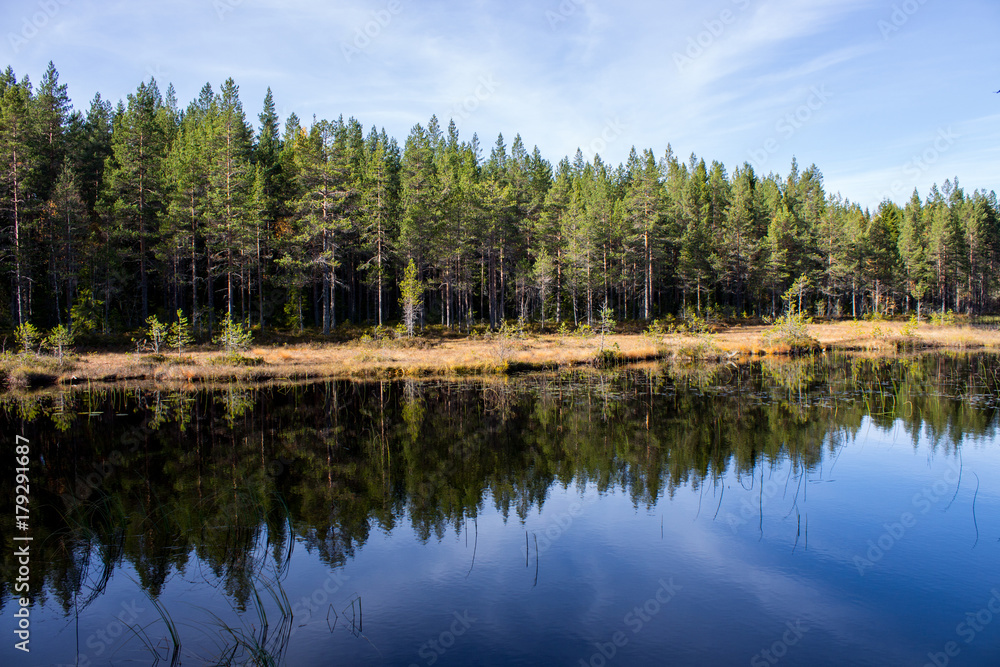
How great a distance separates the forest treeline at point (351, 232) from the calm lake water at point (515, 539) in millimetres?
28204

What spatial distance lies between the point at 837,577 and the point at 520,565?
4.63 m

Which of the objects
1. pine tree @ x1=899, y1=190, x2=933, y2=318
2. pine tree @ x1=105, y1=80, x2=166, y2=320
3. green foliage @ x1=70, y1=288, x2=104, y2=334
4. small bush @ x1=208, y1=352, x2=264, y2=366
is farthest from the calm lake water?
pine tree @ x1=899, y1=190, x2=933, y2=318

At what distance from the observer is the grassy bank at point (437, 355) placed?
28.2 metres

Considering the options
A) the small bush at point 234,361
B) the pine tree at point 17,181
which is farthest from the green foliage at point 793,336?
the pine tree at point 17,181

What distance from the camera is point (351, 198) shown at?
49.7m

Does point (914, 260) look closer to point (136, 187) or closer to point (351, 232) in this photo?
point (351, 232)

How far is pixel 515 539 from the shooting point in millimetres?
10203

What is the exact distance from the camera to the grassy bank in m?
28.2

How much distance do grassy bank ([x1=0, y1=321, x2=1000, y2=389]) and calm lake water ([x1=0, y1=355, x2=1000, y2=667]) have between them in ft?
Result: 29.5

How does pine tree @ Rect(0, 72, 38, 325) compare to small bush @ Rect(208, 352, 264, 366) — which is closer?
small bush @ Rect(208, 352, 264, 366)

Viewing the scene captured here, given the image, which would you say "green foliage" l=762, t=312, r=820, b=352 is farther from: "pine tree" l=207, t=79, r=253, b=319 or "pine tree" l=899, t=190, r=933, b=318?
"pine tree" l=899, t=190, r=933, b=318

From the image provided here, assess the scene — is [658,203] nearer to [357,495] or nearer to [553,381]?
[553,381]

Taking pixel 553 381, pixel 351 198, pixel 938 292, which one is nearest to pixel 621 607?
pixel 553 381

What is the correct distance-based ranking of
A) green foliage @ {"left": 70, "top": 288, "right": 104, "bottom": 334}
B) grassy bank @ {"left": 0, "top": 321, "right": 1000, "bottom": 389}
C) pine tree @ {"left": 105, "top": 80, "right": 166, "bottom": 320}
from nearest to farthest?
1. grassy bank @ {"left": 0, "top": 321, "right": 1000, "bottom": 389}
2. green foliage @ {"left": 70, "top": 288, "right": 104, "bottom": 334}
3. pine tree @ {"left": 105, "top": 80, "right": 166, "bottom": 320}
